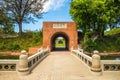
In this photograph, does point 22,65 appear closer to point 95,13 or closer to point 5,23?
point 95,13

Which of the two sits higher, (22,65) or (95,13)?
(95,13)

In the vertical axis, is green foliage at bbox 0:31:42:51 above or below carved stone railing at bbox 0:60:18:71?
above

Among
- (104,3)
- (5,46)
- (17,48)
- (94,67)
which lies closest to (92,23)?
(104,3)

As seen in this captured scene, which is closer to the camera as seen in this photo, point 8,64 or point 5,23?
point 8,64

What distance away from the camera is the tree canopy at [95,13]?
885 inches

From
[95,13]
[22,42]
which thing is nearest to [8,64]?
[95,13]

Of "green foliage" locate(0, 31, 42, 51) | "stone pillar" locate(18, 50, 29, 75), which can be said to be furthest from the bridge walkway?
"green foliage" locate(0, 31, 42, 51)

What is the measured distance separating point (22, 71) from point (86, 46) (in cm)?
1681

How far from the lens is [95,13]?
22688mm

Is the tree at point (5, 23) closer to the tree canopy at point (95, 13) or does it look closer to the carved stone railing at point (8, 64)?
the tree canopy at point (95, 13)

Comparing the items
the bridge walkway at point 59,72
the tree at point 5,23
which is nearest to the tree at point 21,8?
the tree at point 5,23

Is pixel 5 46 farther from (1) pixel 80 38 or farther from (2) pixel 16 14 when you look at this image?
(1) pixel 80 38

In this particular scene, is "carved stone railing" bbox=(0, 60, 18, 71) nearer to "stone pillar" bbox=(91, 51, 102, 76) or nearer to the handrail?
the handrail

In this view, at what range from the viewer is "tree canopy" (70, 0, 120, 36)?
885 inches
